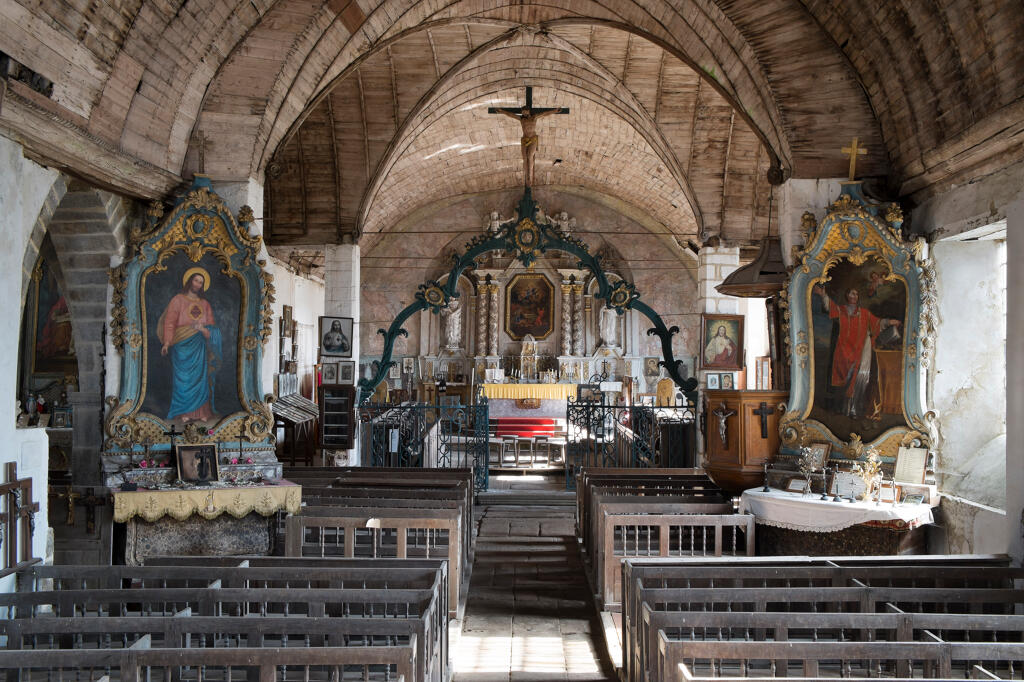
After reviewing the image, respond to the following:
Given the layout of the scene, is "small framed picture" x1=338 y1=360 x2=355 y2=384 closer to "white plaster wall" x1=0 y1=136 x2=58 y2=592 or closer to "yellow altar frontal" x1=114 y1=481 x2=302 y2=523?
"yellow altar frontal" x1=114 y1=481 x2=302 y2=523

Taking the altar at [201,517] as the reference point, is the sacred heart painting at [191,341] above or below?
above

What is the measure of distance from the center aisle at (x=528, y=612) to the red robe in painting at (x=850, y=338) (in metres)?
3.08

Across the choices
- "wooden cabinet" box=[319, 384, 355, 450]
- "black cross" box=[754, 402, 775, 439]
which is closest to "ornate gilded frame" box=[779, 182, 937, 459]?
"black cross" box=[754, 402, 775, 439]

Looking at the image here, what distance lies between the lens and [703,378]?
1359 centimetres

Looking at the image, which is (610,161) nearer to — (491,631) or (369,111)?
(369,111)

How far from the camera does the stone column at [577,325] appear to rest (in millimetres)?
24141

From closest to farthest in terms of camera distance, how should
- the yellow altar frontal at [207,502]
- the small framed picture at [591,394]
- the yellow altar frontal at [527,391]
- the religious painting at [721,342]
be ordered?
the yellow altar frontal at [207,502] → the religious painting at [721,342] → the small framed picture at [591,394] → the yellow altar frontal at [527,391]

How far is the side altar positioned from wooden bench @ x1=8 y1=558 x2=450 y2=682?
70.4 inches

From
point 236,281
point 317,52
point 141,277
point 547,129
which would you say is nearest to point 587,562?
point 236,281

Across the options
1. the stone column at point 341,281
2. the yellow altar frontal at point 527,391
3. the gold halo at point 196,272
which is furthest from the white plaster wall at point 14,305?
the yellow altar frontal at point 527,391

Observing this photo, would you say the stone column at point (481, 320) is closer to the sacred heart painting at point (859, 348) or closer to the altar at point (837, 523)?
the sacred heart painting at point (859, 348)

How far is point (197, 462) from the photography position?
7.59 meters

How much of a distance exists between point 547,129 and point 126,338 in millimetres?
12357

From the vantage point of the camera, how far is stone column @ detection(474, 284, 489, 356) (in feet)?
79.0
